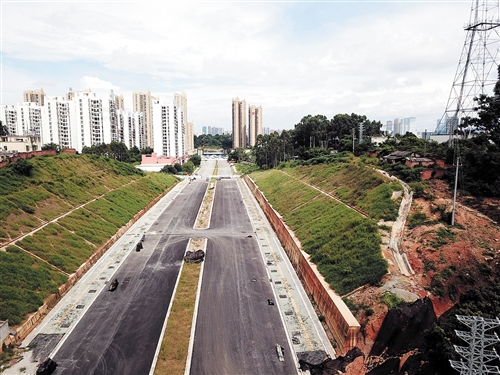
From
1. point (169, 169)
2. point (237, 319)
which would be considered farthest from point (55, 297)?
point (169, 169)

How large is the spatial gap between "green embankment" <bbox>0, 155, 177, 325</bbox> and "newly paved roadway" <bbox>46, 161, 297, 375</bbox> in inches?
130

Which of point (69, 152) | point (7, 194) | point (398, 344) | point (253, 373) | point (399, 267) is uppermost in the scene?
point (69, 152)

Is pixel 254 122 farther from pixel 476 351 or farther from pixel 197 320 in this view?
pixel 476 351

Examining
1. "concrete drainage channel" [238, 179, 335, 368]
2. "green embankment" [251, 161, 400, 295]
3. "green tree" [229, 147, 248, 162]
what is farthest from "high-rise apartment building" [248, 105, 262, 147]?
"concrete drainage channel" [238, 179, 335, 368]

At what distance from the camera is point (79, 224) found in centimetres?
2942

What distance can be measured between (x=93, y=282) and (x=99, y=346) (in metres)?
7.46

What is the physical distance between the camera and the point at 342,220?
26.0m

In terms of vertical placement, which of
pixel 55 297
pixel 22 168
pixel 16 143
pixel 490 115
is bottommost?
pixel 55 297

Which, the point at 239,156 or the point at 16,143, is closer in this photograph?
the point at 16,143

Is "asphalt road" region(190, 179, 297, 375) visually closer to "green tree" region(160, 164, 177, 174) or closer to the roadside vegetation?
the roadside vegetation

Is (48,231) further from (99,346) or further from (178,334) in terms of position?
(178,334)

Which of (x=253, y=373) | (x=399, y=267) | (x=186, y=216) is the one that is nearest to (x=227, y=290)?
(x=253, y=373)

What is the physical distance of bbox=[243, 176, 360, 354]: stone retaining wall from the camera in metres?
14.5

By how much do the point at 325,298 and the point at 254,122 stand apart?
173620mm
